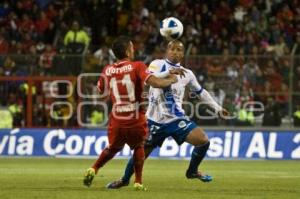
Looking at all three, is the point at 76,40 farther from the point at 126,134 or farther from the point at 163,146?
the point at 126,134

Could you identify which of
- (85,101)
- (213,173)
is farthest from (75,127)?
(213,173)

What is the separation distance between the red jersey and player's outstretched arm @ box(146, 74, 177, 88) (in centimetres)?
25

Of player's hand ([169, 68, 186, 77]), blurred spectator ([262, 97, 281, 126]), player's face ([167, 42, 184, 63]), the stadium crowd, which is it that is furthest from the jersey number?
blurred spectator ([262, 97, 281, 126])

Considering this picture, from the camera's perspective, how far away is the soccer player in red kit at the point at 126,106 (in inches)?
458

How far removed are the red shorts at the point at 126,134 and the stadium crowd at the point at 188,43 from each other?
977 cm

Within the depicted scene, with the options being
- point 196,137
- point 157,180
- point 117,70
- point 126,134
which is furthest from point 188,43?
point 126,134

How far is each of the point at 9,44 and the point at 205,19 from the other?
6.05 m

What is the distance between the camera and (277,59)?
2142cm

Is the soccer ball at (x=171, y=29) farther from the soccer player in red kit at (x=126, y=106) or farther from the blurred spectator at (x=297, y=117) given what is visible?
the blurred spectator at (x=297, y=117)

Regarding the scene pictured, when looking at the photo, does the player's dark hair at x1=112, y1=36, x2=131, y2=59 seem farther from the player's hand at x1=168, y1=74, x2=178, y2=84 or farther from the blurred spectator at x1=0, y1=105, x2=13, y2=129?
the blurred spectator at x1=0, y1=105, x2=13, y2=129

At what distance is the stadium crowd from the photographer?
2144cm

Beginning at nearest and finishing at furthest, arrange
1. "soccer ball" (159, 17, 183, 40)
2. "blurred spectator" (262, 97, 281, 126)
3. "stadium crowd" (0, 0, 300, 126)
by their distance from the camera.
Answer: "soccer ball" (159, 17, 183, 40) → "blurred spectator" (262, 97, 281, 126) → "stadium crowd" (0, 0, 300, 126)

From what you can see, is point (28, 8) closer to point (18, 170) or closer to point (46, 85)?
point (46, 85)

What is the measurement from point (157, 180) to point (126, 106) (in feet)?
8.52
